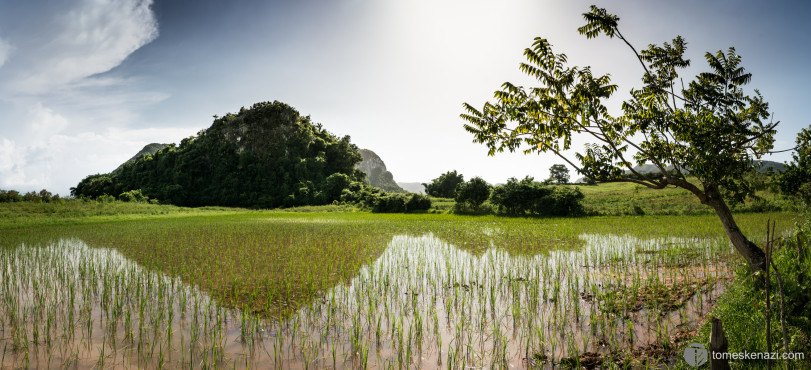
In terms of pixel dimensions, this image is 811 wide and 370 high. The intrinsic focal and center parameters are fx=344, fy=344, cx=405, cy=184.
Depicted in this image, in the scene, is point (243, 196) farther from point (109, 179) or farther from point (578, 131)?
point (578, 131)

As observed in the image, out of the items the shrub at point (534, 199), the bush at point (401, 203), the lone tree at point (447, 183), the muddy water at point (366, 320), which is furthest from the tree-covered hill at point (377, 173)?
the muddy water at point (366, 320)

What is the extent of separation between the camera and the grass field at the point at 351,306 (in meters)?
4.17

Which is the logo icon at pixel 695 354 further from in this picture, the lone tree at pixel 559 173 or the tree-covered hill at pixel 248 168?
the lone tree at pixel 559 173

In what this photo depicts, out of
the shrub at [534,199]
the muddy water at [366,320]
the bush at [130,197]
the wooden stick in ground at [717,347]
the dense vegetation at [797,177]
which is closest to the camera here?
the wooden stick in ground at [717,347]

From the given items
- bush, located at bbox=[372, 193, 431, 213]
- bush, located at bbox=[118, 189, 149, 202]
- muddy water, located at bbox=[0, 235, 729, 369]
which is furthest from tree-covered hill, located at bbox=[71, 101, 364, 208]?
muddy water, located at bbox=[0, 235, 729, 369]

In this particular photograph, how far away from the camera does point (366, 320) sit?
5.28 m

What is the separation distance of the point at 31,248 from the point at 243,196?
51.1 meters

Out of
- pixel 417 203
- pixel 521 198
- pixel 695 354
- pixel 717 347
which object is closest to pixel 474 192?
pixel 521 198

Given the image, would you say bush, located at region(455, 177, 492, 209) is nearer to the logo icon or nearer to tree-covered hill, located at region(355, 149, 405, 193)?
the logo icon

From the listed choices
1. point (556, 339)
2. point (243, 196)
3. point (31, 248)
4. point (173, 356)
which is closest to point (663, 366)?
point (556, 339)

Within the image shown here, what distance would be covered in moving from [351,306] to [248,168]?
6542 centimetres

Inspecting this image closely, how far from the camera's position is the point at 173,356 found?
4172mm

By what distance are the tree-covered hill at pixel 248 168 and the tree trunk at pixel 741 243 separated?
53.3m

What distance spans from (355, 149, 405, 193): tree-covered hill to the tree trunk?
137 metres
